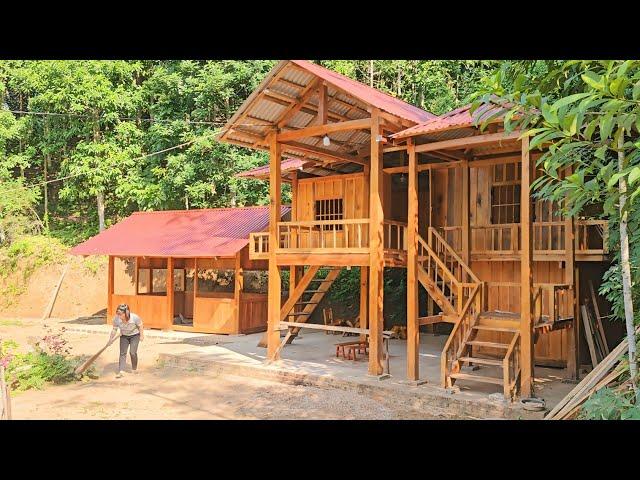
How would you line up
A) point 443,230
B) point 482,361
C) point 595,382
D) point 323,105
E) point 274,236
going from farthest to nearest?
point 443,230, point 274,236, point 323,105, point 482,361, point 595,382

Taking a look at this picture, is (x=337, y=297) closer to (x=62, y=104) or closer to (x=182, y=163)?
(x=182, y=163)

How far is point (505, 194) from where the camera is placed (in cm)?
1427

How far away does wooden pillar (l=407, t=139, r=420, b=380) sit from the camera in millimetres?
11531

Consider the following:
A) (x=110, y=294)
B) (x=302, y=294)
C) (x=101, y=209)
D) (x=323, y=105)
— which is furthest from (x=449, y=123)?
(x=101, y=209)

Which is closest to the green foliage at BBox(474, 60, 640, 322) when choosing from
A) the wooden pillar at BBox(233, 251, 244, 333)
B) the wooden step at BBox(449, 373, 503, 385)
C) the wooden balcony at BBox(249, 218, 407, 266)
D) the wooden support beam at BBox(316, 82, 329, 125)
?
the wooden step at BBox(449, 373, 503, 385)

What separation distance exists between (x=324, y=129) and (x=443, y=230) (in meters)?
4.38

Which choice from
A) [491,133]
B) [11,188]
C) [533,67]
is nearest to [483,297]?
[491,133]

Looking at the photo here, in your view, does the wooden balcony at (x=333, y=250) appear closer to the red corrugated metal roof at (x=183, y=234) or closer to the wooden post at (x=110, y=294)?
the red corrugated metal roof at (x=183, y=234)

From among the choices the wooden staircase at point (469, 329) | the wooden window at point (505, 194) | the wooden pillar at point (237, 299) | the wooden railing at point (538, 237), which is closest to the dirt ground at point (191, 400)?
the wooden staircase at point (469, 329)

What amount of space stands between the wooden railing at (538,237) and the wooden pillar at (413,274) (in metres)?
2.63

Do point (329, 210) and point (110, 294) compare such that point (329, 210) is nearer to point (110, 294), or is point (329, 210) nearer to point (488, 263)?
point (488, 263)

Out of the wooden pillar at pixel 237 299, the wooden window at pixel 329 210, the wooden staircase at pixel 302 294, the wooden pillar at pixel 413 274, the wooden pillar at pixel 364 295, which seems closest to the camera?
the wooden pillar at pixel 413 274

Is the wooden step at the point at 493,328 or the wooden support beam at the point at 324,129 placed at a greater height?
the wooden support beam at the point at 324,129

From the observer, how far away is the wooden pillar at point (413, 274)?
1153 centimetres
